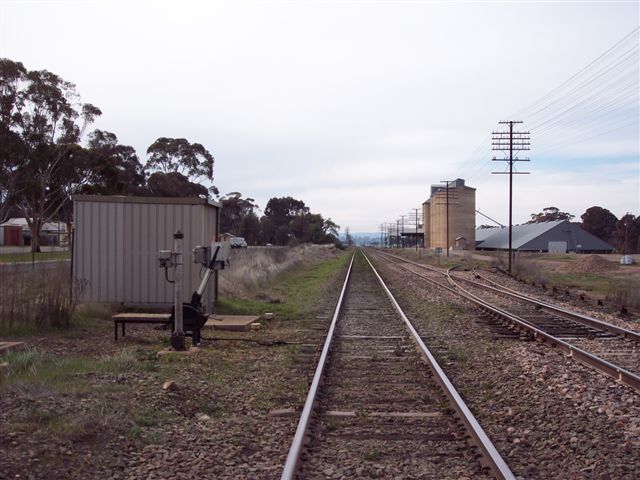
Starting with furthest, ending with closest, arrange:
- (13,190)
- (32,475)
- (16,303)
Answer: (13,190)
(16,303)
(32,475)

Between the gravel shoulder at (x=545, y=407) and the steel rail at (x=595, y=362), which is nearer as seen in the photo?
the gravel shoulder at (x=545, y=407)

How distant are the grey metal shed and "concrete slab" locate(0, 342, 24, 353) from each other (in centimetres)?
471

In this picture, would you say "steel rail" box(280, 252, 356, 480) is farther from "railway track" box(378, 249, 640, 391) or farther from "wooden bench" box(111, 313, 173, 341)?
"railway track" box(378, 249, 640, 391)

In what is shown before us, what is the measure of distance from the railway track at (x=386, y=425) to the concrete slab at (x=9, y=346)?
4500 millimetres

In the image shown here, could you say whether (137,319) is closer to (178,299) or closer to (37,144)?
(178,299)

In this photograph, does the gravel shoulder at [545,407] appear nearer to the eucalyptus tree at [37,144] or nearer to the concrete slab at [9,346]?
the concrete slab at [9,346]

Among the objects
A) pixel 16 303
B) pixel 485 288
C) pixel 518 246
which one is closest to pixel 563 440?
pixel 16 303

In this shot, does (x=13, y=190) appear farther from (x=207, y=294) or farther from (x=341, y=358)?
(x=341, y=358)

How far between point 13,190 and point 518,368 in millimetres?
42032

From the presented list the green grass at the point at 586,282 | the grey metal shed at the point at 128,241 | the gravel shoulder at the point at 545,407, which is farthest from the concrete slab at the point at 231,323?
the green grass at the point at 586,282

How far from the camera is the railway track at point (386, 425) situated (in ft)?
17.3

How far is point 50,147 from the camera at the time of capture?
4475 centimetres

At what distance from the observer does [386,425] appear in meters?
6.48

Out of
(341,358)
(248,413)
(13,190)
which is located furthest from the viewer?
(13,190)
